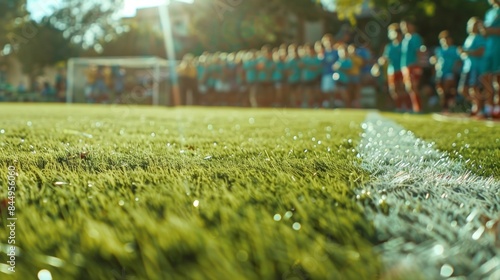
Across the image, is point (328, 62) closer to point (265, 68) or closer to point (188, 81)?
point (265, 68)

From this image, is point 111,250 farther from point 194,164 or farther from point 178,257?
point 194,164

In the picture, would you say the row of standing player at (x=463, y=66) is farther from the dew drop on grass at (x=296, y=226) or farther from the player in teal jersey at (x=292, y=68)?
the dew drop on grass at (x=296, y=226)

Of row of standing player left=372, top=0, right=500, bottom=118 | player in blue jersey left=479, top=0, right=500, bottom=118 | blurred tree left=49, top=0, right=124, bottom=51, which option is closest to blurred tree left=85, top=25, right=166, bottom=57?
blurred tree left=49, top=0, right=124, bottom=51

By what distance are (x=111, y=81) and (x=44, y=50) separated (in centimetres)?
1512

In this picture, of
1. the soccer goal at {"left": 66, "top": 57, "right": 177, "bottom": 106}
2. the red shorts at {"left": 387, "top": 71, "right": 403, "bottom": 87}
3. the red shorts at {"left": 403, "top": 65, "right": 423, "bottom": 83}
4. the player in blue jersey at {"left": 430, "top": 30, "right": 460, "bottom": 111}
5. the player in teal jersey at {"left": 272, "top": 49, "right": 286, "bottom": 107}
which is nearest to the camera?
A: the red shorts at {"left": 403, "top": 65, "right": 423, "bottom": 83}

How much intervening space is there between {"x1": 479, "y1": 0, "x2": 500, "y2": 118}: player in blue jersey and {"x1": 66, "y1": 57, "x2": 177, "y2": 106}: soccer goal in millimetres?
14814

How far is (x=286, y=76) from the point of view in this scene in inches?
693

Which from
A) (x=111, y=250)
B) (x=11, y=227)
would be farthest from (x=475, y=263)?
(x=11, y=227)

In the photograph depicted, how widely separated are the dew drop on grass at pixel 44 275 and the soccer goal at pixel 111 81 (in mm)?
20920

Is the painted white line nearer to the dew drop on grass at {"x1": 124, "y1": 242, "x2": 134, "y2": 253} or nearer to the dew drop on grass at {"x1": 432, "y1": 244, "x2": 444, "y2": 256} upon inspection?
the dew drop on grass at {"x1": 432, "y1": 244, "x2": 444, "y2": 256}

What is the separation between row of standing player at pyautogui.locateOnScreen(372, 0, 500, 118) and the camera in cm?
827

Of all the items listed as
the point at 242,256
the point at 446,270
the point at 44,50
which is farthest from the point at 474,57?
the point at 44,50

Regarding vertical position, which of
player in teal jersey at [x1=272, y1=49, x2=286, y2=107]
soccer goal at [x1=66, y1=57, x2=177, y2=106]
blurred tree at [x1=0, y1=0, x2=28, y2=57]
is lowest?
soccer goal at [x1=66, y1=57, x2=177, y2=106]

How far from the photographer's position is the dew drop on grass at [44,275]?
3.80 feet
